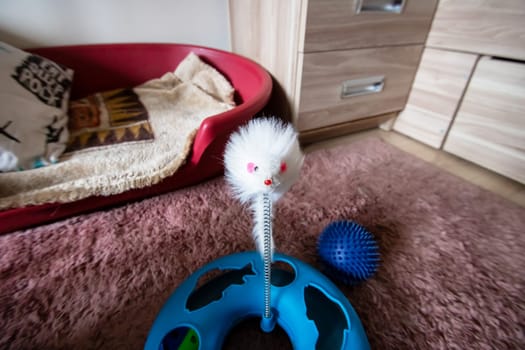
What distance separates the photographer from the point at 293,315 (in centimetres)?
47

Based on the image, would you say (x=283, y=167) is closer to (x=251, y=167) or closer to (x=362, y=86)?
(x=251, y=167)

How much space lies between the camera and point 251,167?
1.10 feet

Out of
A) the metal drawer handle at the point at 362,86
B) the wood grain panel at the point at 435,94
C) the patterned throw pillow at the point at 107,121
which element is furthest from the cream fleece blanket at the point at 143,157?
the wood grain panel at the point at 435,94

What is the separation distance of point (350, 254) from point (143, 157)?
0.63 m

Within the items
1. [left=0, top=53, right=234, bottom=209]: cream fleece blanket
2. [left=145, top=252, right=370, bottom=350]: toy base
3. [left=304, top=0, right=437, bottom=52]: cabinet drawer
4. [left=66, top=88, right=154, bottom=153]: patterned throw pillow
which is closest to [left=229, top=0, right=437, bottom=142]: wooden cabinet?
[left=304, top=0, right=437, bottom=52]: cabinet drawer

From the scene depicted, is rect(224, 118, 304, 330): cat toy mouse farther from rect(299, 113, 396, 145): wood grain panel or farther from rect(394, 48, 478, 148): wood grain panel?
rect(394, 48, 478, 148): wood grain panel

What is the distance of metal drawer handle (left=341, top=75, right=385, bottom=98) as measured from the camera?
1.01 m

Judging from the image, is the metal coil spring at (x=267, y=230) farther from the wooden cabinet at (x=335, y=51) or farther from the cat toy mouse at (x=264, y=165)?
the wooden cabinet at (x=335, y=51)

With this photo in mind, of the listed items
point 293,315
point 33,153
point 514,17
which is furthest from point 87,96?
point 514,17

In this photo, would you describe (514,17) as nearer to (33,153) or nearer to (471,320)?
(471,320)

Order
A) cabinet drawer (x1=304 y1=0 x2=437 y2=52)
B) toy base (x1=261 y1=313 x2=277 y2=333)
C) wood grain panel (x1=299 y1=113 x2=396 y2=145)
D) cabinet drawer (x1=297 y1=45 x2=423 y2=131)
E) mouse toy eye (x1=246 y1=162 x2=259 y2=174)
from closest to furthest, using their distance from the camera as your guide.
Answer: mouse toy eye (x1=246 y1=162 x2=259 y2=174), toy base (x1=261 y1=313 x2=277 y2=333), cabinet drawer (x1=304 y1=0 x2=437 y2=52), cabinet drawer (x1=297 y1=45 x2=423 y2=131), wood grain panel (x1=299 y1=113 x2=396 y2=145)

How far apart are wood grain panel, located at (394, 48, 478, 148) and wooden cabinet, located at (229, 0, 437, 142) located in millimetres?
48

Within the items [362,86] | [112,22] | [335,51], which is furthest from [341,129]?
[112,22]

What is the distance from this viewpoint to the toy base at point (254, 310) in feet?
1.41
